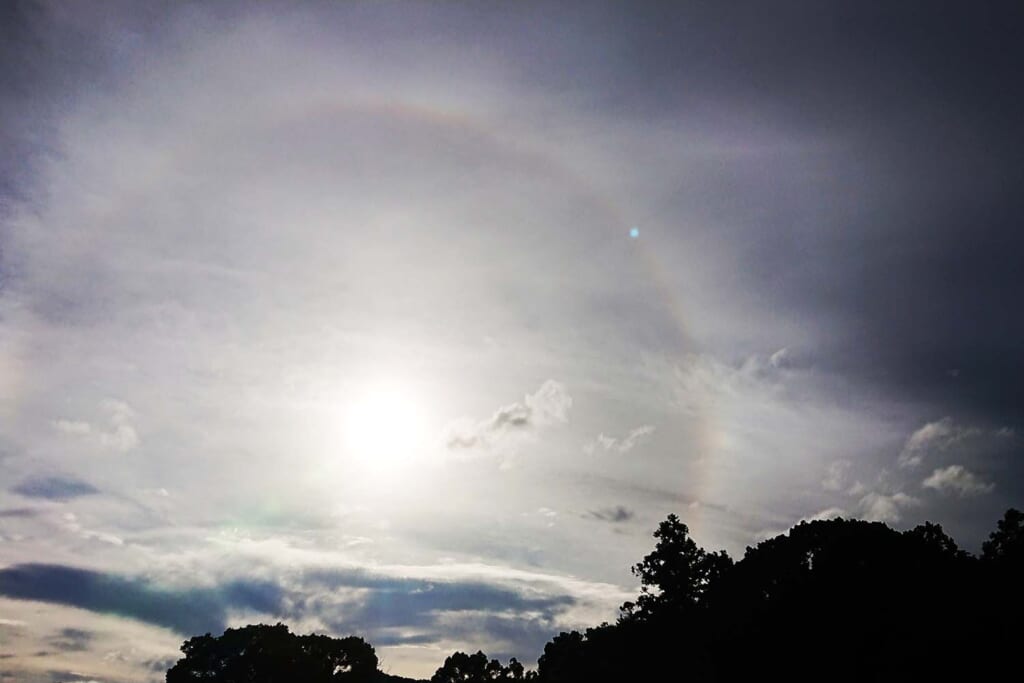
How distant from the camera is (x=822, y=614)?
55750mm

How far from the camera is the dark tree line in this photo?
45.8m

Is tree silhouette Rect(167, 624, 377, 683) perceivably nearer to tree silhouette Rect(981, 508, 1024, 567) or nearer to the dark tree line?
the dark tree line

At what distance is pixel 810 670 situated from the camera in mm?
52562

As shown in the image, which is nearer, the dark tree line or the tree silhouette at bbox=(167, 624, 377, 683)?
the dark tree line

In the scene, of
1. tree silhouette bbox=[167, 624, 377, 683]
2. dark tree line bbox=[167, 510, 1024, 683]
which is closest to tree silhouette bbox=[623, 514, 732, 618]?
dark tree line bbox=[167, 510, 1024, 683]

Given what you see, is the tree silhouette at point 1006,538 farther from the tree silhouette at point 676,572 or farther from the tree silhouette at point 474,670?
the tree silhouette at point 474,670

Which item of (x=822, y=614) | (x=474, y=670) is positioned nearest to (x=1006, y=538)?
(x=822, y=614)

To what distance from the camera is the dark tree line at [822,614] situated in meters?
45.8

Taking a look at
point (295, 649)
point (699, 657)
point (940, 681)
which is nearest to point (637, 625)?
point (699, 657)

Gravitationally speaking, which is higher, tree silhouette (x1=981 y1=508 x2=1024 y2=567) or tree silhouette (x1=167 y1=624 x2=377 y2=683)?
tree silhouette (x1=981 y1=508 x2=1024 y2=567)

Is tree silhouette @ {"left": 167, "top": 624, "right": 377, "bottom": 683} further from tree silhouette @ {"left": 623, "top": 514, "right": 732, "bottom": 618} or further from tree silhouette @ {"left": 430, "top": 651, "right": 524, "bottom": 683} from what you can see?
tree silhouette @ {"left": 623, "top": 514, "right": 732, "bottom": 618}

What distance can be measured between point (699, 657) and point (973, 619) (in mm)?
25773

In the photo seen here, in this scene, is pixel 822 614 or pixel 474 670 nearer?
pixel 822 614

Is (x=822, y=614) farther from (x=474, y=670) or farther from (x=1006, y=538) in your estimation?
(x=474, y=670)
